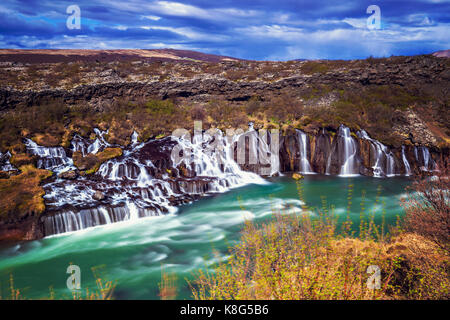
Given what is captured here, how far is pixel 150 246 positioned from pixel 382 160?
19.1 metres

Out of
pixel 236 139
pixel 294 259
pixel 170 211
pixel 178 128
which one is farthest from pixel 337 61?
pixel 294 259

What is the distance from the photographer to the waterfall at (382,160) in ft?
75.0

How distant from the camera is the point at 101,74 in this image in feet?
108

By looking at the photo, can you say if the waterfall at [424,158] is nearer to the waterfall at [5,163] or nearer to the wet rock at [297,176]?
the wet rock at [297,176]

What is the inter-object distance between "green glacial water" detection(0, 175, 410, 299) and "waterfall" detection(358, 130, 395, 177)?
3.58 metres

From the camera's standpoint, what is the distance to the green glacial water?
10367 mm

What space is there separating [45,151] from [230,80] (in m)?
21.3

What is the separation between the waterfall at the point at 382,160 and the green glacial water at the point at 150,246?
3.58m

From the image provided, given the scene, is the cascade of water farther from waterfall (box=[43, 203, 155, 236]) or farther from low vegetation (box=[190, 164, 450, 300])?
waterfall (box=[43, 203, 155, 236])

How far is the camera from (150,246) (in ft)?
42.4

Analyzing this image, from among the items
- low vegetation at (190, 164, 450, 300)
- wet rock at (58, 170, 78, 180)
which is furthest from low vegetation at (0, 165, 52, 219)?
low vegetation at (190, 164, 450, 300)

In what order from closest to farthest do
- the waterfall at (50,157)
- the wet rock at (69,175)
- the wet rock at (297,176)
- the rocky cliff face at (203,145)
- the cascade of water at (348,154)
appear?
the rocky cliff face at (203,145), the wet rock at (69,175), the waterfall at (50,157), the wet rock at (297,176), the cascade of water at (348,154)

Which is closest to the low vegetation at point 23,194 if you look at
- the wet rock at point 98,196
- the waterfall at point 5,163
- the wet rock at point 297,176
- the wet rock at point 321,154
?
the waterfall at point 5,163

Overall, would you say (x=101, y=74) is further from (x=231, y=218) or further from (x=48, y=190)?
(x=231, y=218)
